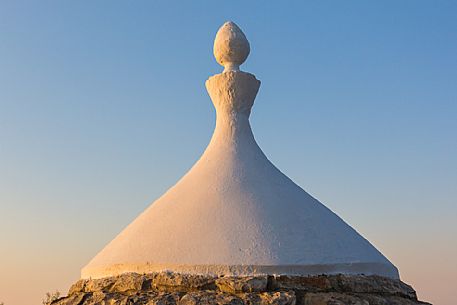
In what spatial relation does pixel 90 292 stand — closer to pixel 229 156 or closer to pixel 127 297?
pixel 127 297

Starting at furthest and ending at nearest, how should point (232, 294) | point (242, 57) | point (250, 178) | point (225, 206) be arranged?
point (242, 57) < point (250, 178) < point (225, 206) < point (232, 294)

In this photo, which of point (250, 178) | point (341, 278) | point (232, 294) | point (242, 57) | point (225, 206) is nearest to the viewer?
point (232, 294)

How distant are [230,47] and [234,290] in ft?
8.88

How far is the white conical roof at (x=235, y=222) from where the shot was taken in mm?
5387

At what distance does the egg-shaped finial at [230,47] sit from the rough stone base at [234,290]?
248 cm

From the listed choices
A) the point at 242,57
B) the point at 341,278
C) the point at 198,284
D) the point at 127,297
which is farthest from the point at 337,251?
the point at 242,57

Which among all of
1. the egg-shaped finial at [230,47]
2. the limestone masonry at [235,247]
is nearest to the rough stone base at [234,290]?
the limestone masonry at [235,247]

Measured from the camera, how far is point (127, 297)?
5.24m

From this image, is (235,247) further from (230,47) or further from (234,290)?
(230,47)

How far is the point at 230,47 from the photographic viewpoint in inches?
267

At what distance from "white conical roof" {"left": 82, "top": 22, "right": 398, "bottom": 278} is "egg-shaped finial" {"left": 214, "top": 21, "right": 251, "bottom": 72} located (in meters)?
0.01

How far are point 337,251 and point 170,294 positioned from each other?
1.50 meters

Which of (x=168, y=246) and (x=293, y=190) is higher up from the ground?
(x=293, y=190)

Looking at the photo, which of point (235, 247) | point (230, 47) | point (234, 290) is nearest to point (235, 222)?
point (235, 247)
